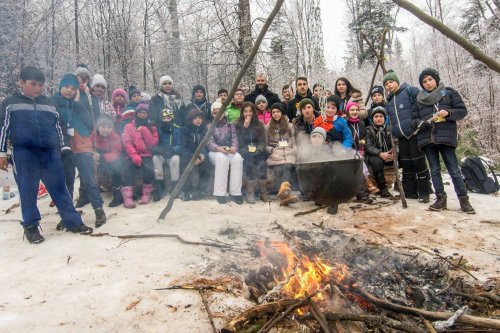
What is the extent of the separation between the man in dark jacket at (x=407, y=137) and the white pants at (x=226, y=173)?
295cm

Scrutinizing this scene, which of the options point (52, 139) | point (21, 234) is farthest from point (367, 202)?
point (21, 234)

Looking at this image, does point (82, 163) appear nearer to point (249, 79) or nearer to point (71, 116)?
point (71, 116)

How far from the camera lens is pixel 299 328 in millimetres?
2078

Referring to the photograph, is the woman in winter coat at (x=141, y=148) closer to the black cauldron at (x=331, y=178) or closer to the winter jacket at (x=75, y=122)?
the winter jacket at (x=75, y=122)

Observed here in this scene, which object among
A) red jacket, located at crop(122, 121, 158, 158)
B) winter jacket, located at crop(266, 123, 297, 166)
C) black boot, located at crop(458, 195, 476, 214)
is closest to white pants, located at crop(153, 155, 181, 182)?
red jacket, located at crop(122, 121, 158, 158)

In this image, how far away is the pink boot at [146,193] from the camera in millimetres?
5949

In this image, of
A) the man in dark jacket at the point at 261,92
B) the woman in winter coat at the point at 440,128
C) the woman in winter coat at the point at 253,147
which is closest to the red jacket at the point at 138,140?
the woman in winter coat at the point at 253,147

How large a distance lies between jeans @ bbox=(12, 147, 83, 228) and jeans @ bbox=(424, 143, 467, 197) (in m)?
5.44

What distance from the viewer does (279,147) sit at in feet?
20.8

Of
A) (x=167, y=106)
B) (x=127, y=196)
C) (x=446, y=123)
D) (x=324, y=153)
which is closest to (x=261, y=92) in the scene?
(x=167, y=106)

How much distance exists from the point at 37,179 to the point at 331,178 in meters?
3.76

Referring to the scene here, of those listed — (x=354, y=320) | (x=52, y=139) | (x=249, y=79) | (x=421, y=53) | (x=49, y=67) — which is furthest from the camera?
(x=421, y=53)

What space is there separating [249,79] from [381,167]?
14.5 ft

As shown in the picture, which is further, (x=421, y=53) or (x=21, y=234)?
(x=421, y=53)
